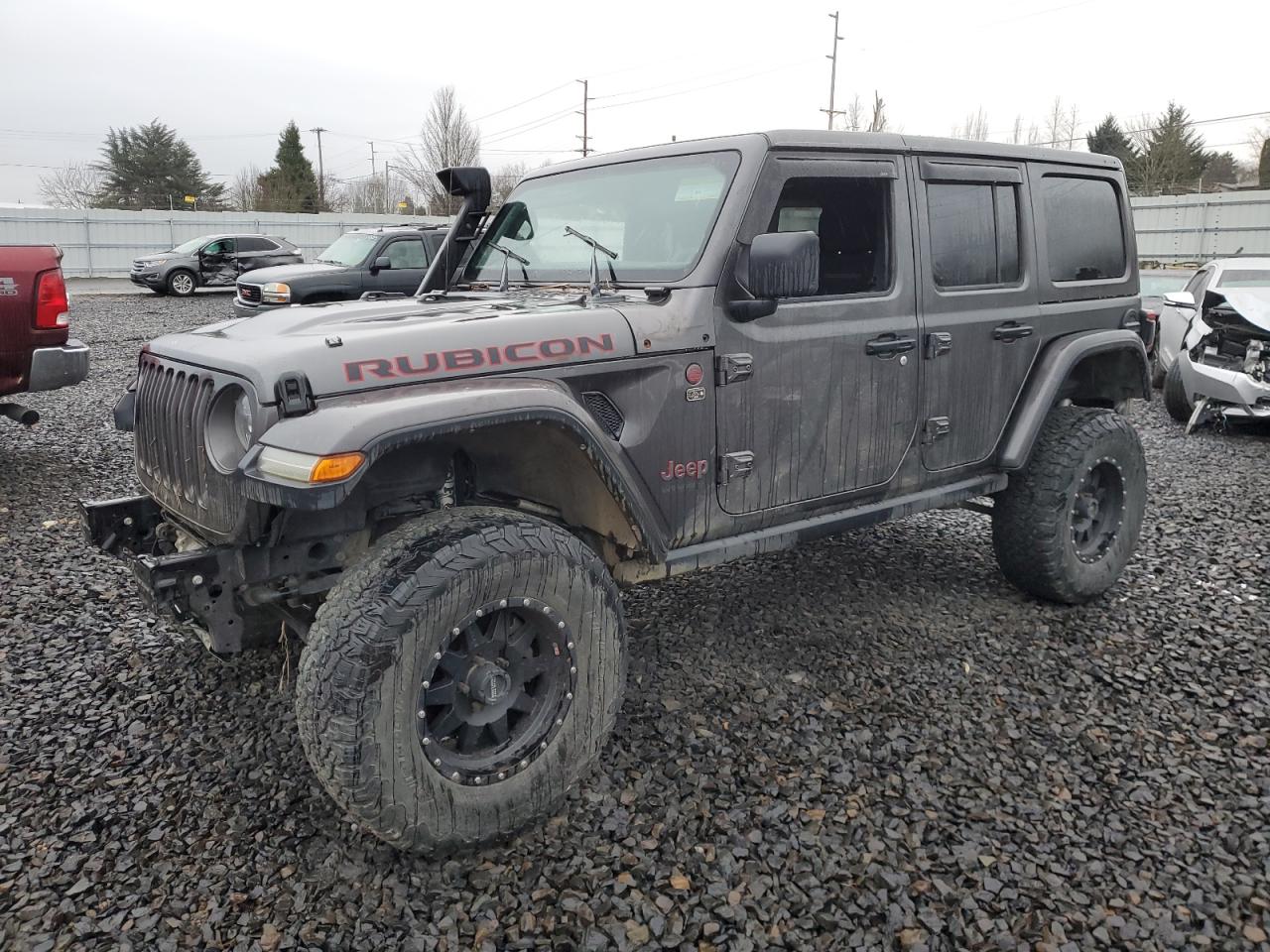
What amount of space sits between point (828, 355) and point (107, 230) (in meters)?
30.2

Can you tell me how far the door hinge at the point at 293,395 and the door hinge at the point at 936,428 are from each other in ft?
7.68

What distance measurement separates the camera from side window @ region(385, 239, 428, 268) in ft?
46.4

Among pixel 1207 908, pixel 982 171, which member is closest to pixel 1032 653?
pixel 1207 908

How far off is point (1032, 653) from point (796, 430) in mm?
1528

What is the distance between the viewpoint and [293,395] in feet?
7.66

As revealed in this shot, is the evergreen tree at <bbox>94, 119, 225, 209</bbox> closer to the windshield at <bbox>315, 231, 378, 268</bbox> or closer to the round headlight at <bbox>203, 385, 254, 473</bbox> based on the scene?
the windshield at <bbox>315, 231, 378, 268</bbox>

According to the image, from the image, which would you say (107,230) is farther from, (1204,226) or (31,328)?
(1204,226)

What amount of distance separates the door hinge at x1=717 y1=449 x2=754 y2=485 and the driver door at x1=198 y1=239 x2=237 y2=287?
74.2 ft

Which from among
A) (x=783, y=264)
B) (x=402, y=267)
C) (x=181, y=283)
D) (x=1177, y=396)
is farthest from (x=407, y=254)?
(x=783, y=264)

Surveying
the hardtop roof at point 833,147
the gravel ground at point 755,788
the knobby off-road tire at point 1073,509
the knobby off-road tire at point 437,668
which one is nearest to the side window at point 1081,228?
the hardtop roof at point 833,147

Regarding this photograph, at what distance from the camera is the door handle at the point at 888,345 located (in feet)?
11.1

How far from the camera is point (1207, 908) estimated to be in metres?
2.38

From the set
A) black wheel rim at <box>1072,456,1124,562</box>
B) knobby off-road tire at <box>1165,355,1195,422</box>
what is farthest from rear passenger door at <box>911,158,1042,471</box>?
knobby off-road tire at <box>1165,355,1195,422</box>

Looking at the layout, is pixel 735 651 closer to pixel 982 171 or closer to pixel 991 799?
pixel 991 799
